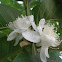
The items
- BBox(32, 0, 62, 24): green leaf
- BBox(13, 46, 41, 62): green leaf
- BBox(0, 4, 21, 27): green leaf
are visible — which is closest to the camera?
BBox(13, 46, 41, 62): green leaf

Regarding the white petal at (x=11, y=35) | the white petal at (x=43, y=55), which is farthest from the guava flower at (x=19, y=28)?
Result: the white petal at (x=43, y=55)

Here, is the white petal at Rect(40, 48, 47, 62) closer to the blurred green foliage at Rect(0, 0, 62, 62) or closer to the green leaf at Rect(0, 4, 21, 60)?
the blurred green foliage at Rect(0, 0, 62, 62)

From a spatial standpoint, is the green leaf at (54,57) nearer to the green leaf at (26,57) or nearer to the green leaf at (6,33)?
the green leaf at (26,57)

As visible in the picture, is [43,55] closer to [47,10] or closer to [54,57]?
[54,57]

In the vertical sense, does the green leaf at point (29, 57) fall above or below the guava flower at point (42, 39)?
below

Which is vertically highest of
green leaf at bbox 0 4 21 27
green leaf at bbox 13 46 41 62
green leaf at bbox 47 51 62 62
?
green leaf at bbox 0 4 21 27

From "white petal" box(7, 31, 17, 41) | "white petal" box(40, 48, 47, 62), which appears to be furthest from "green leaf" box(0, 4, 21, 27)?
"white petal" box(40, 48, 47, 62)

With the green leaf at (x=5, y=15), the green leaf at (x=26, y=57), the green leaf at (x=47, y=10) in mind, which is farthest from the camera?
the green leaf at (x=47, y=10)

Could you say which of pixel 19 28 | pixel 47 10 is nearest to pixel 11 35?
pixel 19 28
